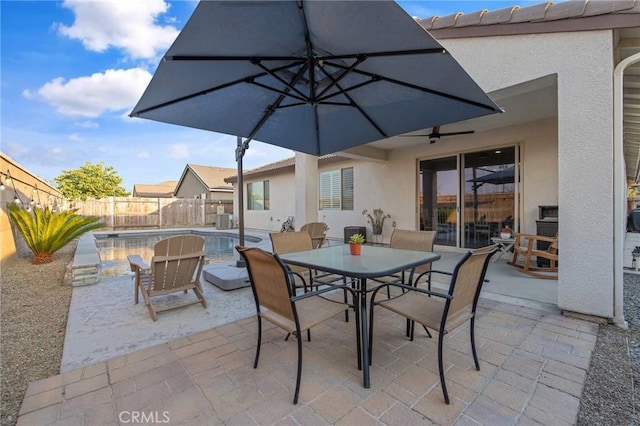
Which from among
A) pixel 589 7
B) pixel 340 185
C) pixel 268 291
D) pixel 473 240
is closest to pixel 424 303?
pixel 268 291

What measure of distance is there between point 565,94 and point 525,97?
1.80 m

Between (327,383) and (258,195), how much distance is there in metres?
12.9

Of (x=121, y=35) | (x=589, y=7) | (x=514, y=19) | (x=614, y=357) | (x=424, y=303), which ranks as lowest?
(x=614, y=357)

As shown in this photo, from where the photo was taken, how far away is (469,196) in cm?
691

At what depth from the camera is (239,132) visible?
11.9 feet

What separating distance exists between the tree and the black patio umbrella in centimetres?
2925

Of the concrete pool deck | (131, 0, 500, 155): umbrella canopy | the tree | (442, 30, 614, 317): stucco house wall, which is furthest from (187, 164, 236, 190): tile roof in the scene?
(442, 30, 614, 317): stucco house wall

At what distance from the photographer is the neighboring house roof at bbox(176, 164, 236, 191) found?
20391 millimetres

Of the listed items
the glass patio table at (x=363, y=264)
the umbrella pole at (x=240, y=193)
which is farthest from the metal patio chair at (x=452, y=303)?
the umbrella pole at (x=240, y=193)

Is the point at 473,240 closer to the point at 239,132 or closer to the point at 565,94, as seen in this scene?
→ the point at 565,94

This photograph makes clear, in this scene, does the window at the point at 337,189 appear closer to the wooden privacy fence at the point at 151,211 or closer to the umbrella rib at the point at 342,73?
the umbrella rib at the point at 342,73

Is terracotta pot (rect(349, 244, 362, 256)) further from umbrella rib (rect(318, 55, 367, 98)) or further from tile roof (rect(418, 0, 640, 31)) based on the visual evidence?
tile roof (rect(418, 0, 640, 31))

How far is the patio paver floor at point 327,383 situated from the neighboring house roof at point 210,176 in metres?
18.5

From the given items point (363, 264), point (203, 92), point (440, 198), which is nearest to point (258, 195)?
point (440, 198)
